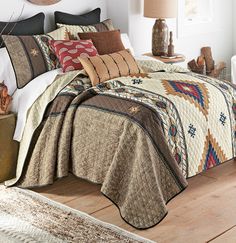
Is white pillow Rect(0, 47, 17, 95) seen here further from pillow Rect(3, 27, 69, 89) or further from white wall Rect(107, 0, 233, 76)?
white wall Rect(107, 0, 233, 76)

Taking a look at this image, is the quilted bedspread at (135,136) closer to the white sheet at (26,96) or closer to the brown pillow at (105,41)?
the white sheet at (26,96)

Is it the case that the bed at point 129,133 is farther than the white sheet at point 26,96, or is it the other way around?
the white sheet at point 26,96

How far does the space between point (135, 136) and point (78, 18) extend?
195 cm

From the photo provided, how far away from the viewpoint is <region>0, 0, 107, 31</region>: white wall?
15.4 ft

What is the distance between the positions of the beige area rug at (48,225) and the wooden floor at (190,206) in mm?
99

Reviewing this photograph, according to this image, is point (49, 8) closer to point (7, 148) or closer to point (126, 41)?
point (126, 41)

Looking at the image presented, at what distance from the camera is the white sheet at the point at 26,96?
13.0ft

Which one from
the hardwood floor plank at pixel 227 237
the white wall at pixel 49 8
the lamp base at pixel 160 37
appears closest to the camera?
the hardwood floor plank at pixel 227 237

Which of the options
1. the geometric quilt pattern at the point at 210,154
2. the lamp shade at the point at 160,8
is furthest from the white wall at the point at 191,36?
the geometric quilt pattern at the point at 210,154

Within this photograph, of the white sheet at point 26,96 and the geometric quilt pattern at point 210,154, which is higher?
the white sheet at point 26,96

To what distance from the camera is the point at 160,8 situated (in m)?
5.21

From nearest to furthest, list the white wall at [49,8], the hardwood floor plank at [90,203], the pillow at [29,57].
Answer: the hardwood floor plank at [90,203] → the pillow at [29,57] → the white wall at [49,8]

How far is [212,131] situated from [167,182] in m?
0.63

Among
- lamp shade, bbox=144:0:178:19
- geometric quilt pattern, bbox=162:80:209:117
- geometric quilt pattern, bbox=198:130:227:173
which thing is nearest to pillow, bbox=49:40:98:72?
geometric quilt pattern, bbox=162:80:209:117
